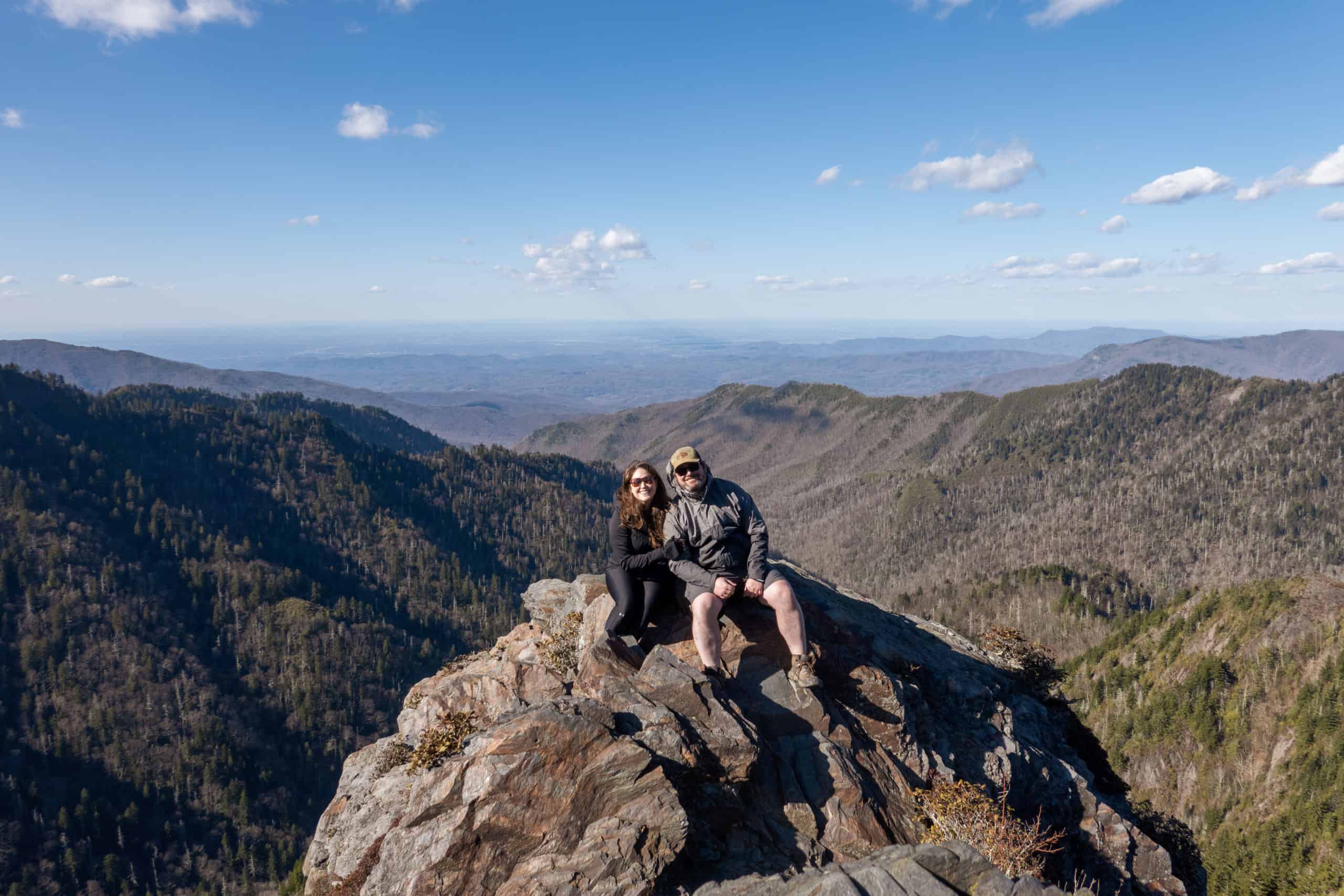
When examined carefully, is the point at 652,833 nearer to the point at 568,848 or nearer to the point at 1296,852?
the point at 568,848

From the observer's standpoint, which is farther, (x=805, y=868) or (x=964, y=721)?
(x=964, y=721)

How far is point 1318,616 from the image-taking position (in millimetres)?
96562

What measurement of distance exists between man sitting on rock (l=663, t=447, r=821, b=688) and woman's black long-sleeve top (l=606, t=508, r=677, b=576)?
0.65 meters

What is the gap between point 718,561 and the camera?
1436 cm

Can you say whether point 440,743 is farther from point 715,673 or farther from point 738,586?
point 738,586

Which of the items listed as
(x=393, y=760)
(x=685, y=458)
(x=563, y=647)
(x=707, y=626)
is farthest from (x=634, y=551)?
(x=393, y=760)

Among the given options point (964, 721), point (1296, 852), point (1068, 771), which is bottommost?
point (1296, 852)

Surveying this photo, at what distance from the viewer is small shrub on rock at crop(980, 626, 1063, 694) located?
27.9m

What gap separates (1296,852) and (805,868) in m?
83.2

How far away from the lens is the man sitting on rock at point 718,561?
45.7 ft

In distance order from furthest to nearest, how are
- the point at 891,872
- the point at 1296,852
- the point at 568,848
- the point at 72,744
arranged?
the point at 72,744, the point at 1296,852, the point at 568,848, the point at 891,872

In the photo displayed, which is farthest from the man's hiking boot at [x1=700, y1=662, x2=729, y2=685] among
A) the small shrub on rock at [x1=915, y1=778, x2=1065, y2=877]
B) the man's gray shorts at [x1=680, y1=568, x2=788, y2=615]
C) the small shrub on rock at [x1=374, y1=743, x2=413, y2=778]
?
the small shrub on rock at [x1=374, y1=743, x2=413, y2=778]

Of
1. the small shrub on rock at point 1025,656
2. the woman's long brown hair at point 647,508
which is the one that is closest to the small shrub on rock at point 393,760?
the woman's long brown hair at point 647,508

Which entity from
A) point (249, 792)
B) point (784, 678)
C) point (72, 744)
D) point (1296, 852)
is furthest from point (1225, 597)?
point (72, 744)
